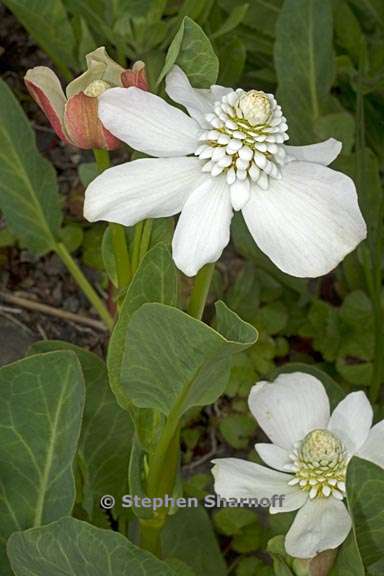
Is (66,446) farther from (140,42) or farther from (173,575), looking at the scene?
(140,42)

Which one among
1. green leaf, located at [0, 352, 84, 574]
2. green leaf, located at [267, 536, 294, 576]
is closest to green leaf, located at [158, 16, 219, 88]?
green leaf, located at [0, 352, 84, 574]

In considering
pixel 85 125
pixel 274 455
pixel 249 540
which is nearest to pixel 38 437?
pixel 274 455

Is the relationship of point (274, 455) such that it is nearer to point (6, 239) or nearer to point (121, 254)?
point (121, 254)

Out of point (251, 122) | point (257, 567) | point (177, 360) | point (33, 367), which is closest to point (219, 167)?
point (251, 122)

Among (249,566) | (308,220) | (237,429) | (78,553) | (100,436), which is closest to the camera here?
(308,220)

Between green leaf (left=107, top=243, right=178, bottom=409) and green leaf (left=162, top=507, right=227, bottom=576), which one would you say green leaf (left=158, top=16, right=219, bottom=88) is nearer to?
green leaf (left=107, top=243, right=178, bottom=409)
